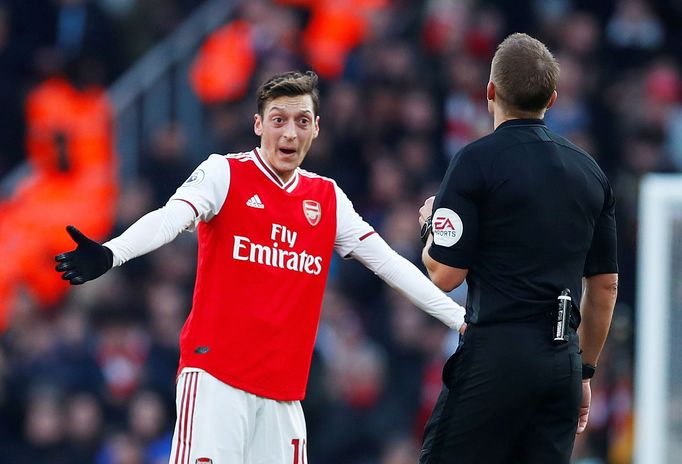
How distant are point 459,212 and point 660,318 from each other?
11.7ft

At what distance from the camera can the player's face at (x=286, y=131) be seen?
522cm

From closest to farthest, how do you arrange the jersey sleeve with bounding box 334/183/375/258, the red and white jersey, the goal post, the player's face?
the red and white jersey, the player's face, the jersey sleeve with bounding box 334/183/375/258, the goal post

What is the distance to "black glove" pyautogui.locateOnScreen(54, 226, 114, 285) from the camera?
14.3 feet

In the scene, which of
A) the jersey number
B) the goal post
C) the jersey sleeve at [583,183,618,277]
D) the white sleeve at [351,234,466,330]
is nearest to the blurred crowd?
the goal post

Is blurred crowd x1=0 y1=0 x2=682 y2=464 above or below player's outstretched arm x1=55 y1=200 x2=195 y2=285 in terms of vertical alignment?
above

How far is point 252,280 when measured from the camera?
509 centimetres

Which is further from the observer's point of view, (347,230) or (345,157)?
(345,157)

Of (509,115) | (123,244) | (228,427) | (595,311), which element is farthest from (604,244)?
(123,244)

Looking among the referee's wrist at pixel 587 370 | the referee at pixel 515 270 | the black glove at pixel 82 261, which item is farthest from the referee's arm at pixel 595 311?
the black glove at pixel 82 261

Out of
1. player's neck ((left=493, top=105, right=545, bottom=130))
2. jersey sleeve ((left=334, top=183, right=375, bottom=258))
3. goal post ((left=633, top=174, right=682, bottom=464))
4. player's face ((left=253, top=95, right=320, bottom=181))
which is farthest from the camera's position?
goal post ((left=633, top=174, right=682, bottom=464))

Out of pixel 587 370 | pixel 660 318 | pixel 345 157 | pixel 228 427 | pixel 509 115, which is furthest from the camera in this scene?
pixel 345 157

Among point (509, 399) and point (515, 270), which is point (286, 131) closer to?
point (515, 270)

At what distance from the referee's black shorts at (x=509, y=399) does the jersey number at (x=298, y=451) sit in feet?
2.44

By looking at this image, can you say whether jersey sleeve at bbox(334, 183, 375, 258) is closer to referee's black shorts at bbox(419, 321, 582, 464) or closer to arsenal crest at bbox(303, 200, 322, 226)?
arsenal crest at bbox(303, 200, 322, 226)
